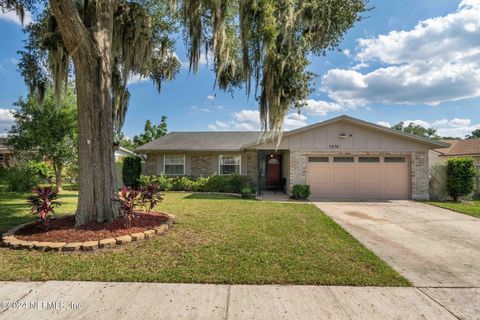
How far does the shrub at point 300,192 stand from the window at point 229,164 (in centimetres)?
472

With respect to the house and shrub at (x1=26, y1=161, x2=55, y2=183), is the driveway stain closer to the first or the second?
the house

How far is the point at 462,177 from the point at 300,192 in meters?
7.18

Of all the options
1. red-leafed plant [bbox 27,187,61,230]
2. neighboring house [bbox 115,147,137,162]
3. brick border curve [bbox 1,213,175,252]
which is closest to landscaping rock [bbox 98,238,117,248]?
brick border curve [bbox 1,213,175,252]

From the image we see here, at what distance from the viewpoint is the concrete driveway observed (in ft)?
12.5

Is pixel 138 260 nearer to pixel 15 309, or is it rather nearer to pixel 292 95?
pixel 15 309

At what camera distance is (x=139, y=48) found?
716 centimetres

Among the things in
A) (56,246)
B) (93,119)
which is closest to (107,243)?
(56,246)

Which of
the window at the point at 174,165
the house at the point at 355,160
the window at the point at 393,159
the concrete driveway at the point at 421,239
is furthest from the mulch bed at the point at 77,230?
the window at the point at 393,159

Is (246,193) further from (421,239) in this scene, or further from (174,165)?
(421,239)

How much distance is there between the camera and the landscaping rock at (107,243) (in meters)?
4.42

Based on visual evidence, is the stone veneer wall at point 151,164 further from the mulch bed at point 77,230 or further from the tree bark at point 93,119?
the tree bark at point 93,119

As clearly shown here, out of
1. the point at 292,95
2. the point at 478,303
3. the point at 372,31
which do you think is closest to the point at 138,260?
the point at 478,303

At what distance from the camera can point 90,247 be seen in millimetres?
4328

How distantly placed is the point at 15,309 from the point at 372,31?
9692 millimetres
